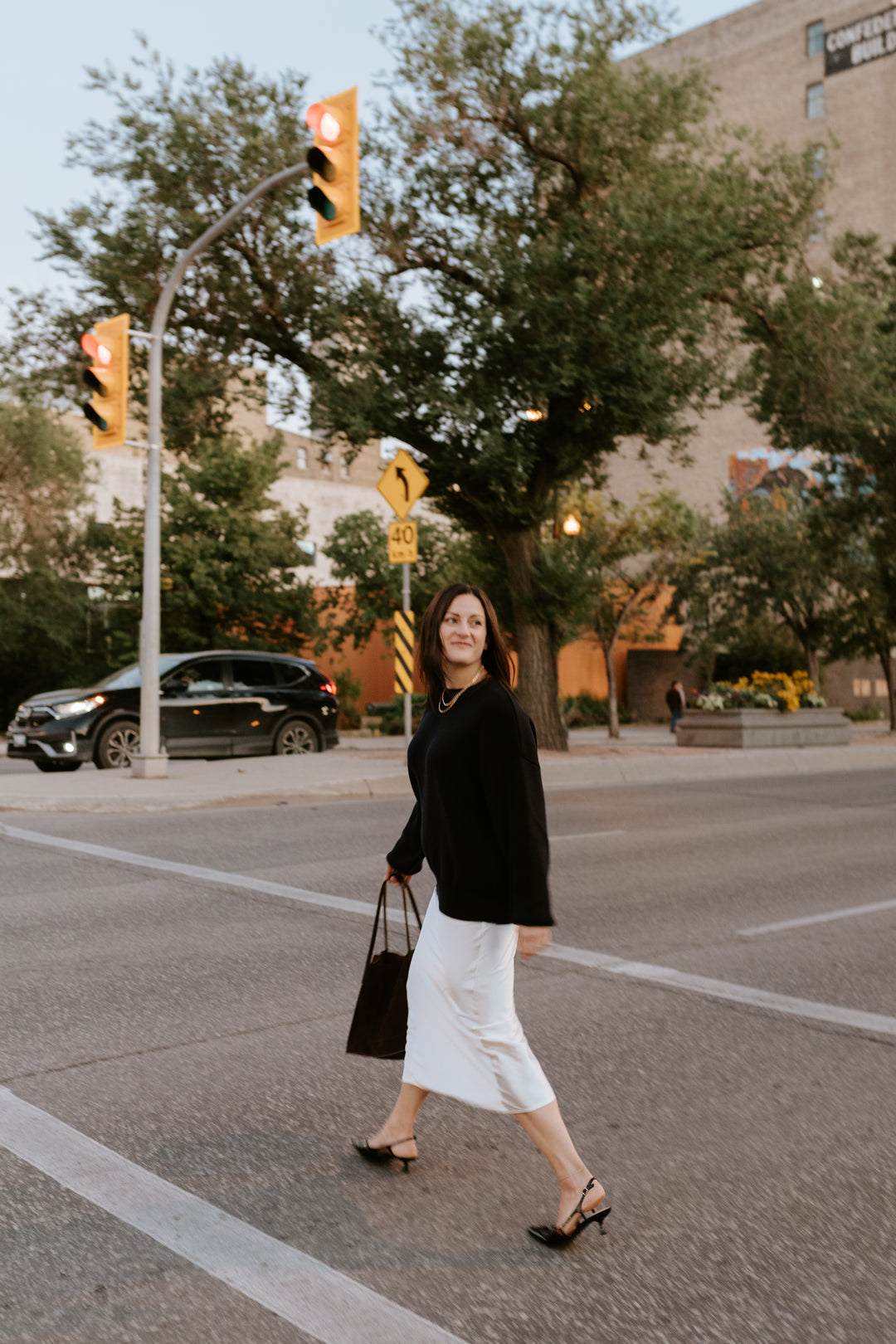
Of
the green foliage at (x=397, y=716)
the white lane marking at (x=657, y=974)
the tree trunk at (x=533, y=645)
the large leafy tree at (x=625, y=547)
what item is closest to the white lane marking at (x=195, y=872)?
the white lane marking at (x=657, y=974)

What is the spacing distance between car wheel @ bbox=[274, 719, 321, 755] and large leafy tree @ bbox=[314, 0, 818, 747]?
4.56m

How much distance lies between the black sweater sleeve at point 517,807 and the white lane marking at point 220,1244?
102 centimetres

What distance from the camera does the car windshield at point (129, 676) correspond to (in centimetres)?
1816

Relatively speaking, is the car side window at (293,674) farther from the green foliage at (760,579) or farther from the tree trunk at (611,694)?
the green foliage at (760,579)

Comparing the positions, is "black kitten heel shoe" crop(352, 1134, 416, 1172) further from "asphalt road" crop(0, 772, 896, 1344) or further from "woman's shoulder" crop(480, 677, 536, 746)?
"woman's shoulder" crop(480, 677, 536, 746)

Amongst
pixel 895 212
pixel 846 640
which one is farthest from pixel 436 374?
pixel 895 212

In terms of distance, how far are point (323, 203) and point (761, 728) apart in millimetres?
15742

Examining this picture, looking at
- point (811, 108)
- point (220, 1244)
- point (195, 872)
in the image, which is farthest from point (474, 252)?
point (811, 108)

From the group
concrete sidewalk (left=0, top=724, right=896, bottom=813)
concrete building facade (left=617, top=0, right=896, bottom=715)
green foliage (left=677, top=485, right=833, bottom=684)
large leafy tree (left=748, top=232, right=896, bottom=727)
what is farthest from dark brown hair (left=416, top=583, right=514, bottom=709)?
concrete building facade (left=617, top=0, right=896, bottom=715)

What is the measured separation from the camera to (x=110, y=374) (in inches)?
575

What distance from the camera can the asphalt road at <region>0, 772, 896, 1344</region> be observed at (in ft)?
10.1

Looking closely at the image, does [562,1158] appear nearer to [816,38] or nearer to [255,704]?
[255,704]

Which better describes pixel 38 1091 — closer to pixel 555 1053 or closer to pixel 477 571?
pixel 555 1053

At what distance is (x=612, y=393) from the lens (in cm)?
1848
